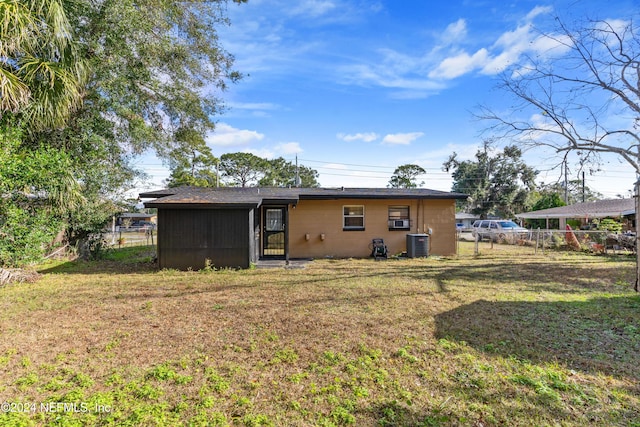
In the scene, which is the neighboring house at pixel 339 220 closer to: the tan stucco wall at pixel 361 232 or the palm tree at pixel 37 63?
the tan stucco wall at pixel 361 232

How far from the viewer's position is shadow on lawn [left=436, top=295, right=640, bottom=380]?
349cm

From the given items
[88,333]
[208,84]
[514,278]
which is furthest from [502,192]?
[88,333]

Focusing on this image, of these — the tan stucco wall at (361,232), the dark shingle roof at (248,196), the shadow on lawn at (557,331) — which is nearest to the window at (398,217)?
the tan stucco wall at (361,232)

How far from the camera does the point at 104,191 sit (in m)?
11.0

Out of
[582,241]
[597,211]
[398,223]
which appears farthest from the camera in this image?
[597,211]

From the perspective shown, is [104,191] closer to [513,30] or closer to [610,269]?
[513,30]

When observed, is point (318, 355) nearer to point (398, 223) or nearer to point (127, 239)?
point (398, 223)

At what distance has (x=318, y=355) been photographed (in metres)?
3.52

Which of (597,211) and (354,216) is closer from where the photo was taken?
(354,216)

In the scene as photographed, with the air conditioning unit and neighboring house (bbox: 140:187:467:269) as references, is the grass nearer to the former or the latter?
neighboring house (bbox: 140:187:467:269)

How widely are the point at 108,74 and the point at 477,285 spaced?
38.1 ft

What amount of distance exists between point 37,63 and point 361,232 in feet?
34.4

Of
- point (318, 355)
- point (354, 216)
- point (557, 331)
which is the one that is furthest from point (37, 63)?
point (557, 331)

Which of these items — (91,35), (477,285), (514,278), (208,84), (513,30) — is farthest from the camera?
(208,84)
